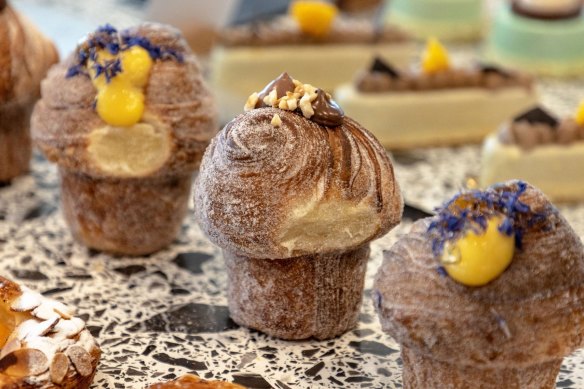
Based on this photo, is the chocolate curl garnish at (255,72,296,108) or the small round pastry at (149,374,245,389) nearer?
the small round pastry at (149,374,245,389)

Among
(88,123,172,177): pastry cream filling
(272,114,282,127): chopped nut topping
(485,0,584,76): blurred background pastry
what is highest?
(485,0,584,76): blurred background pastry

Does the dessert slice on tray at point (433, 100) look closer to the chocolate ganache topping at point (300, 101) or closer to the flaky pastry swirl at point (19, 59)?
the flaky pastry swirl at point (19, 59)

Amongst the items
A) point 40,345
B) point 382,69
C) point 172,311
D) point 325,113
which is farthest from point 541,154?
point 40,345

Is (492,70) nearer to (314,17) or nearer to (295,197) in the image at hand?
(314,17)

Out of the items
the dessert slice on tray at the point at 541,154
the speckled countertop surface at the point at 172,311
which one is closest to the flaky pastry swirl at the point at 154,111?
the speckled countertop surface at the point at 172,311

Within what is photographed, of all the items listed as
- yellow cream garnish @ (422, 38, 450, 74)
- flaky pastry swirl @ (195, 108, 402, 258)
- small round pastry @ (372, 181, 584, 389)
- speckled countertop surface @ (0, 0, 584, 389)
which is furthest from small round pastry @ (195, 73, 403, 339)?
yellow cream garnish @ (422, 38, 450, 74)

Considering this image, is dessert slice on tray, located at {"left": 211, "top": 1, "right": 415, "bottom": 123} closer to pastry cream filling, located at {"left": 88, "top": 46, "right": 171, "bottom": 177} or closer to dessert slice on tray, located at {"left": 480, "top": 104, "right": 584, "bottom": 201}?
dessert slice on tray, located at {"left": 480, "top": 104, "right": 584, "bottom": 201}
